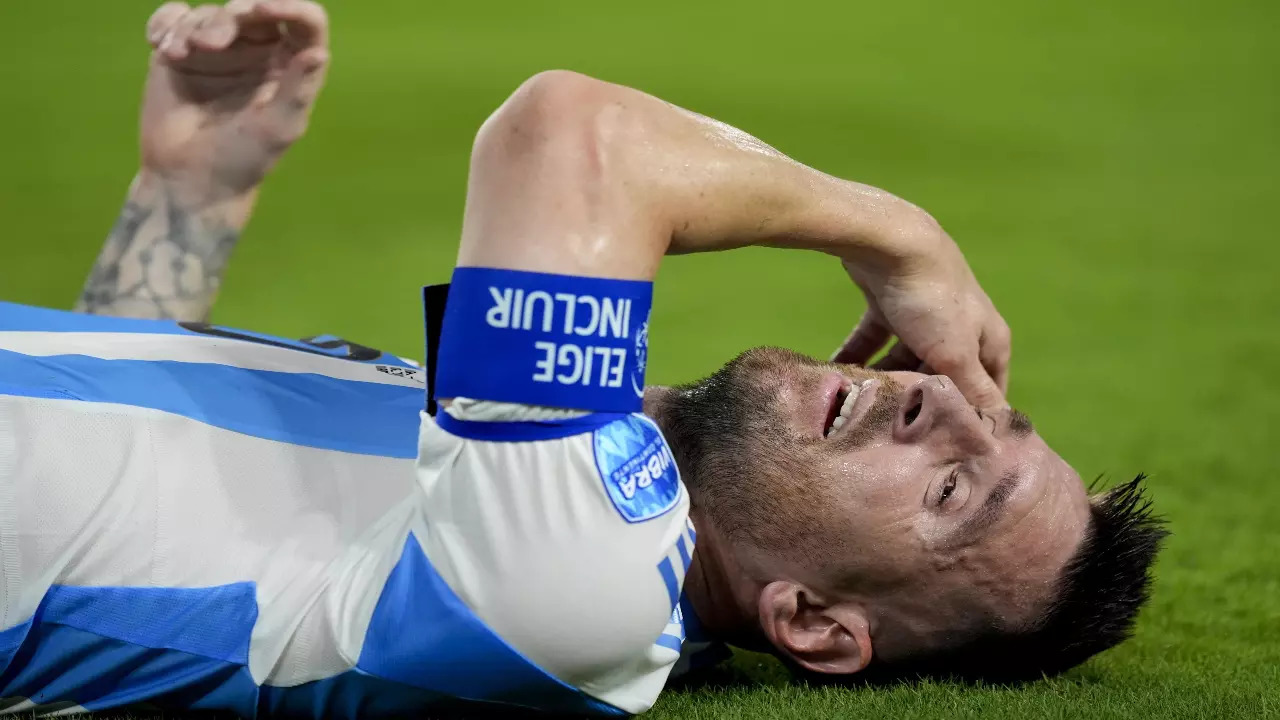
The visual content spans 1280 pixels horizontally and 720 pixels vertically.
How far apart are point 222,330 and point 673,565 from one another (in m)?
0.87

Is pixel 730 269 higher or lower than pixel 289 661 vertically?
higher

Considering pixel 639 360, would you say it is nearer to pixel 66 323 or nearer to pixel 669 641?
pixel 669 641

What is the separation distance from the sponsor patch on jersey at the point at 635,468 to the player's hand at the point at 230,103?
39.3 inches

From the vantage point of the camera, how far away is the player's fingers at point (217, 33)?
2115 mm

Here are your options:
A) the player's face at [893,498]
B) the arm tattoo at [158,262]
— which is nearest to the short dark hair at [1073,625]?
the player's face at [893,498]

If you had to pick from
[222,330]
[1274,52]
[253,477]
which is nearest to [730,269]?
[222,330]

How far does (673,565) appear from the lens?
1.53 m

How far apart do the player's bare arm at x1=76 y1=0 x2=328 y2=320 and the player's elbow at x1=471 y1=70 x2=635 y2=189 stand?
0.80m

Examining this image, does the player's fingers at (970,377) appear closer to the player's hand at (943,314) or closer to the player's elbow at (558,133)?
the player's hand at (943,314)

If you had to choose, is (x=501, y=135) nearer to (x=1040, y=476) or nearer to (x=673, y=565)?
(x=673, y=565)

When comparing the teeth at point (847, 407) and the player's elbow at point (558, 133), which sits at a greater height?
the player's elbow at point (558, 133)

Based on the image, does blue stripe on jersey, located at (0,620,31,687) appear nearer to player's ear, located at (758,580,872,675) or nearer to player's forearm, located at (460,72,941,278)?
player's forearm, located at (460,72,941,278)

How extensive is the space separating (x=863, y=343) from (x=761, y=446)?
473 mm

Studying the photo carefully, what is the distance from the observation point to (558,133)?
1512mm
